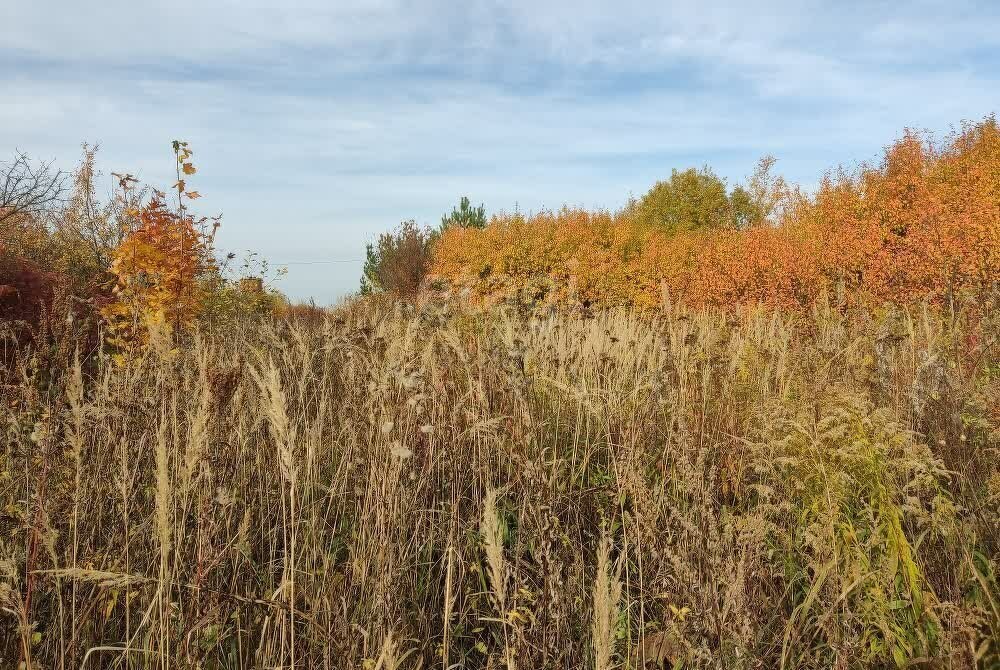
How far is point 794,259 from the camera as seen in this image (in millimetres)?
11945

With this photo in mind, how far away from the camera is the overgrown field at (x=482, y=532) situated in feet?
5.69

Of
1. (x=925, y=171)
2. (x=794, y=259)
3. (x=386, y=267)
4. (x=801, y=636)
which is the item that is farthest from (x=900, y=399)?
(x=386, y=267)

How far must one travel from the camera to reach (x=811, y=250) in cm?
1202

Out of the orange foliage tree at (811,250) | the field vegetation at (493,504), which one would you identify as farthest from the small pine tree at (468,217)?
the field vegetation at (493,504)

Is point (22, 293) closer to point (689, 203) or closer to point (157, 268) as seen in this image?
point (157, 268)

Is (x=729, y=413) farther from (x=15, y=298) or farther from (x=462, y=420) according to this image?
(x=15, y=298)

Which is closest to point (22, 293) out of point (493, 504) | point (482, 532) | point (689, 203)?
point (482, 532)

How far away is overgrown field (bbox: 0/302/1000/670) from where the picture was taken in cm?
173

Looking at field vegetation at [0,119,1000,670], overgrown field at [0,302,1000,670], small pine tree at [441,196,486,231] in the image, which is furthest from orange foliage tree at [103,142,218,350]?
small pine tree at [441,196,486,231]

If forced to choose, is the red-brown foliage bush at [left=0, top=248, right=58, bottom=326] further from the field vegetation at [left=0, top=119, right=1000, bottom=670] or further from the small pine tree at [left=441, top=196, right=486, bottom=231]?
the small pine tree at [left=441, top=196, right=486, bottom=231]

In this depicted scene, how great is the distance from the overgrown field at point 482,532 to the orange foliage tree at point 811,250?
1.88 m

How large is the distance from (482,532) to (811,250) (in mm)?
11455

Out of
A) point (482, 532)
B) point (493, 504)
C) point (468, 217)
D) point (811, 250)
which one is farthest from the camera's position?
point (468, 217)

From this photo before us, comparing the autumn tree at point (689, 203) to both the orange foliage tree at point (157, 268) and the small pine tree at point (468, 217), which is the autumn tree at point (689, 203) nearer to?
the small pine tree at point (468, 217)
